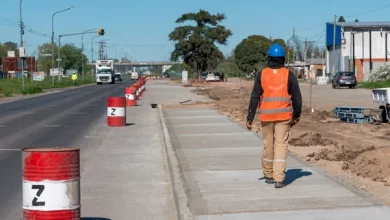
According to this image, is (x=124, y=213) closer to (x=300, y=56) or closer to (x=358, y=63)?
(x=358, y=63)

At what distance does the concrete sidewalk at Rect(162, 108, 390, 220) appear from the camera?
331 inches

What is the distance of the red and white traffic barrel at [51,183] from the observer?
23.0 ft

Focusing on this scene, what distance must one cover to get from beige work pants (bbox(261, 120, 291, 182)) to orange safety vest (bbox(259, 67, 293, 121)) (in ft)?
0.40

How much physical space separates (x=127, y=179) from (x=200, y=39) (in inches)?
3522

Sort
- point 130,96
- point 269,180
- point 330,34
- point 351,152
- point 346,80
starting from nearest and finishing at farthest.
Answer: point 269,180 < point 351,152 < point 130,96 < point 346,80 < point 330,34

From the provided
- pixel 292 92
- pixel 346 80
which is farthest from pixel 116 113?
pixel 346 80

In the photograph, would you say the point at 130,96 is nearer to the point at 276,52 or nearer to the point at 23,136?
the point at 23,136

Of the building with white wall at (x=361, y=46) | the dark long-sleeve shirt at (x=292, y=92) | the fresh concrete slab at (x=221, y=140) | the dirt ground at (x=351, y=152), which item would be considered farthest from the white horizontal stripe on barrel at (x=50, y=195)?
the building with white wall at (x=361, y=46)

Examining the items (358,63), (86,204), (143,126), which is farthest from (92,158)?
(358,63)

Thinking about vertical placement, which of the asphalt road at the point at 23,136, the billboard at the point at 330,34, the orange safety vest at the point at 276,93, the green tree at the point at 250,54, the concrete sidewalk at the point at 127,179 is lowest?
the concrete sidewalk at the point at 127,179

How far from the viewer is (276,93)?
9.96m

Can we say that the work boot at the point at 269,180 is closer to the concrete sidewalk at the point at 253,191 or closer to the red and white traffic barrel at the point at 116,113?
the concrete sidewalk at the point at 253,191

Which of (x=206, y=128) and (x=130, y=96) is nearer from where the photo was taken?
(x=206, y=128)

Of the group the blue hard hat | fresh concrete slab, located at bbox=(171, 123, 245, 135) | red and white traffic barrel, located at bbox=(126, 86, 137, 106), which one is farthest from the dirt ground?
red and white traffic barrel, located at bbox=(126, 86, 137, 106)
